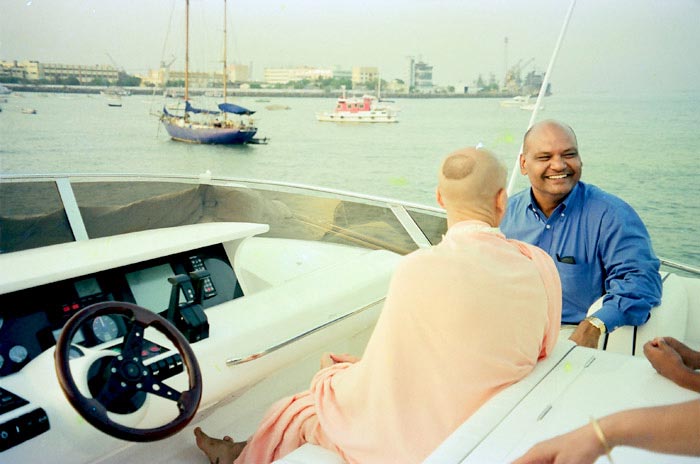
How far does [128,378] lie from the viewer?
1491 mm

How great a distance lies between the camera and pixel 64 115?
33.9 metres

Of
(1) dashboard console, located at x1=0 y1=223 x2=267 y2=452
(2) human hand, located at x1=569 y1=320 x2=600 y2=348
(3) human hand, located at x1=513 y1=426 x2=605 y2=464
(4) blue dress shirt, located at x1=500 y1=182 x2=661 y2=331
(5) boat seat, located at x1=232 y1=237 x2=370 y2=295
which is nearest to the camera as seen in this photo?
(3) human hand, located at x1=513 y1=426 x2=605 y2=464

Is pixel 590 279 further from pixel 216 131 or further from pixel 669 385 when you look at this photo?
pixel 216 131

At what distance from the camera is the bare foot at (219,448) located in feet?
6.07

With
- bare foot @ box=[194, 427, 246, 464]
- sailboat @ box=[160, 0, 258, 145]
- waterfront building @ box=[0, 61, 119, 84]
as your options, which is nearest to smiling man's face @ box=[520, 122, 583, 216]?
bare foot @ box=[194, 427, 246, 464]

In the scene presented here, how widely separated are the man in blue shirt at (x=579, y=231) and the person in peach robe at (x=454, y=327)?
87 centimetres

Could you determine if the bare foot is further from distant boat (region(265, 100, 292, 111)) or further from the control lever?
distant boat (region(265, 100, 292, 111))

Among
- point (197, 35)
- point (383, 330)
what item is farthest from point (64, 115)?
point (383, 330)

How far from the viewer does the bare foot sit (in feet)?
6.07

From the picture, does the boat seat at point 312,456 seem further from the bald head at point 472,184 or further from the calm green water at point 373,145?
the calm green water at point 373,145

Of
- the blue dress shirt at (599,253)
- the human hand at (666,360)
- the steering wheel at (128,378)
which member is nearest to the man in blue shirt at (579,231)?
the blue dress shirt at (599,253)

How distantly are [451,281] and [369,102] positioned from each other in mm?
31841

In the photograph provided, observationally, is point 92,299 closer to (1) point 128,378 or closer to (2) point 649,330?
(1) point 128,378

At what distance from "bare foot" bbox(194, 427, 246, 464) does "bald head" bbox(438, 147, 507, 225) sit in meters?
1.06
